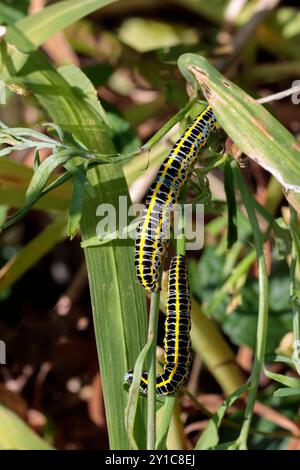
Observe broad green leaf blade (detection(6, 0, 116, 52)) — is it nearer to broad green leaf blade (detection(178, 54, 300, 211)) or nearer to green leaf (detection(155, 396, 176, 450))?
broad green leaf blade (detection(178, 54, 300, 211))

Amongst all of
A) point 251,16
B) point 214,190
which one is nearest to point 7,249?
point 214,190

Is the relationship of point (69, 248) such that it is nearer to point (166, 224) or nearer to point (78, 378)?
point (78, 378)

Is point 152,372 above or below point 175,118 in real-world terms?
below

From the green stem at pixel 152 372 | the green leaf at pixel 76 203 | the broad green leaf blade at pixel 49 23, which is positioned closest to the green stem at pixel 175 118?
the green leaf at pixel 76 203

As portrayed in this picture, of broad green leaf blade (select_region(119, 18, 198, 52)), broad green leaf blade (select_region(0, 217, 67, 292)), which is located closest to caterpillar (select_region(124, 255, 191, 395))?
broad green leaf blade (select_region(0, 217, 67, 292))

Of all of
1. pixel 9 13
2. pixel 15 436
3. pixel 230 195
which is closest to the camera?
pixel 230 195

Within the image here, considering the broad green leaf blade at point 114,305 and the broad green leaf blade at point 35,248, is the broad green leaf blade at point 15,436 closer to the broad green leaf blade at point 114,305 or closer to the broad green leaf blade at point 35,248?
the broad green leaf blade at point 114,305

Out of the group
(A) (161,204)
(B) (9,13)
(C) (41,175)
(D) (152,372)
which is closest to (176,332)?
(D) (152,372)

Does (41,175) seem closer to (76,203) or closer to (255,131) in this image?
(76,203)
